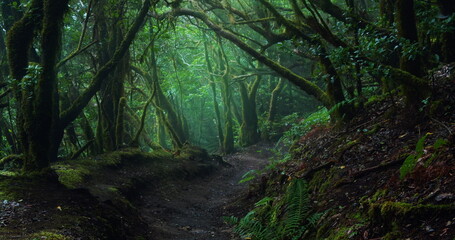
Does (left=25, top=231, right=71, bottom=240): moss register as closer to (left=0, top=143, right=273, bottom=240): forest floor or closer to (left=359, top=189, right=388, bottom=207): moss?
(left=0, top=143, right=273, bottom=240): forest floor

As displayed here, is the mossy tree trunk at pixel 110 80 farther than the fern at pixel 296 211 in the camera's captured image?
Yes

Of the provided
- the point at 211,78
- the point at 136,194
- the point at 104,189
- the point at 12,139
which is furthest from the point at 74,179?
the point at 211,78

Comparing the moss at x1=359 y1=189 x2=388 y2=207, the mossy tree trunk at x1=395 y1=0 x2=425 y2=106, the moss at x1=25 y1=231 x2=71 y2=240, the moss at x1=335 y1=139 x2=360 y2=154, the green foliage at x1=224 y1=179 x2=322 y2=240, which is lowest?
the green foliage at x1=224 y1=179 x2=322 y2=240

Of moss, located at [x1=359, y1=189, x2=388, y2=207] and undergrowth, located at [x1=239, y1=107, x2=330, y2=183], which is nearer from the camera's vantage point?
moss, located at [x1=359, y1=189, x2=388, y2=207]

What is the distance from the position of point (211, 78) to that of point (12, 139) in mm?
14439

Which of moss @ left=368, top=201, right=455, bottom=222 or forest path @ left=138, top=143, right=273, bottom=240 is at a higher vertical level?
moss @ left=368, top=201, right=455, bottom=222

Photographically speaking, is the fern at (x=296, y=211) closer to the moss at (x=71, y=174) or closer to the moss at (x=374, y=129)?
the moss at (x=374, y=129)

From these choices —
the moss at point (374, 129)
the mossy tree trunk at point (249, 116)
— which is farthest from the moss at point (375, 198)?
the mossy tree trunk at point (249, 116)

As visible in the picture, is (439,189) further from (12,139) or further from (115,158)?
(12,139)

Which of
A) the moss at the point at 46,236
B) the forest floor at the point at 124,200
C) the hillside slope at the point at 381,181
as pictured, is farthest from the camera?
the forest floor at the point at 124,200

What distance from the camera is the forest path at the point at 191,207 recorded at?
297 inches

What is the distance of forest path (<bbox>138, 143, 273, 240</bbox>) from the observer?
7535 mm

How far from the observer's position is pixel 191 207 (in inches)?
402

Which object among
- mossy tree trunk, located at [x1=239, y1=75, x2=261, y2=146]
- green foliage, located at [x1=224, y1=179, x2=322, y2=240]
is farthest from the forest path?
mossy tree trunk, located at [x1=239, y1=75, x2=261, y2=146]
